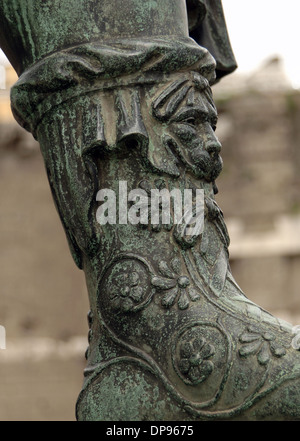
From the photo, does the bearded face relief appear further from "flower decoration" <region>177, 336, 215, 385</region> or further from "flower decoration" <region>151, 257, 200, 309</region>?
"flower decoration" <region>177, 336, 215, 385</region>

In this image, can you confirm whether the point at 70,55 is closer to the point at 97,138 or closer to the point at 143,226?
the point at 97,138

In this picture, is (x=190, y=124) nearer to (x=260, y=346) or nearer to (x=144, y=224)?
(x=144, y=224)

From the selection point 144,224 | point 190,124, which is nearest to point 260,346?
point 144,224

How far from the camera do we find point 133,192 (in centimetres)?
152

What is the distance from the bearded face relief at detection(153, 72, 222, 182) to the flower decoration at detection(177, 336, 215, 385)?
10.0 inches

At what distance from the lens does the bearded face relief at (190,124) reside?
152cm

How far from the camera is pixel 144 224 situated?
1509 millimetres

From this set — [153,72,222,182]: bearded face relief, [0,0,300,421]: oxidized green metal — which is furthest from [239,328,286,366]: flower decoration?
[153,72,222,182]: bearded face relief

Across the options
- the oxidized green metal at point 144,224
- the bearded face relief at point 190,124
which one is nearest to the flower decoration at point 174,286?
the oxidized green metal at point 144,224

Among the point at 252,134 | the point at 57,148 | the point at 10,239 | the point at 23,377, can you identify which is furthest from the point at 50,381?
the point at 57,148

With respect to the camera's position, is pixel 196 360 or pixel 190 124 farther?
pixel 190 124

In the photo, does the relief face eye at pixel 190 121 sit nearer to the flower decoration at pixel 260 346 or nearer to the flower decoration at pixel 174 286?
the flower decoration at pixel 174 286

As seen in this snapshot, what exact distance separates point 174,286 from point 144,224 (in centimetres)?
10

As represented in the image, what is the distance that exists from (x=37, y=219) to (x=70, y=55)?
10048 mm
